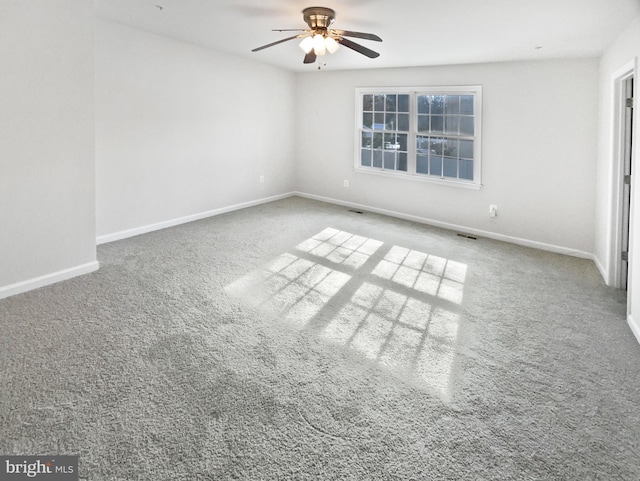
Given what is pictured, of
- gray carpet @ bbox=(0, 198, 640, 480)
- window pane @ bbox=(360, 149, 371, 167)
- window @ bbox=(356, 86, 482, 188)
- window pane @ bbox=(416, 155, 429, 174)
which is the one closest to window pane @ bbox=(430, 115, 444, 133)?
window @ bbox=(356, 86, 482, 188)

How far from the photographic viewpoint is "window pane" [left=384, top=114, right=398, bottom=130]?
21.9 feet

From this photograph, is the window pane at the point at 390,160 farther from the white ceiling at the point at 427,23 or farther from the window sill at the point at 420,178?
the white ceiling at the point at 427,23

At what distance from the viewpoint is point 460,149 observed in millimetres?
5953

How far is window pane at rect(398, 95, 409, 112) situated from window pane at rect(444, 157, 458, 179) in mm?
1076

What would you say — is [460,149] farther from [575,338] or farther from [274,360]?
[274,360]

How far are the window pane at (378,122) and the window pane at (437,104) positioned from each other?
90 centimetres

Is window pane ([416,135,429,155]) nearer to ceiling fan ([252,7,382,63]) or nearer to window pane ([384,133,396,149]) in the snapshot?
window pane ([384,133,396,149])

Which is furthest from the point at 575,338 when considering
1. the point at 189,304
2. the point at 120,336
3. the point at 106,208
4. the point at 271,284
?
the point at 106,208

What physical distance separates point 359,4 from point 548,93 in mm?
2856

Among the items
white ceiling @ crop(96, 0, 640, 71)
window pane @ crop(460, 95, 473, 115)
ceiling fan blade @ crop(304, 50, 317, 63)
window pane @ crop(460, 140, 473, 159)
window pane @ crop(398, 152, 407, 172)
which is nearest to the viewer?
white ceiling @ crop(96, 0, 640, 71)

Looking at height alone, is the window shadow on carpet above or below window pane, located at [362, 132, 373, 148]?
below

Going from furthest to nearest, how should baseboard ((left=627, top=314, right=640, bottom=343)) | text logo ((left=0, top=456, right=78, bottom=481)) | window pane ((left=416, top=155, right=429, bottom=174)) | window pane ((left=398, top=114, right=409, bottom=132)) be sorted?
window pane ((left=398, top=114, right=409, bottom=132)), window pane ((left=416, top=155, right=429, bottom=174)), baseboard ((left=627, top=314, right=640, bottom=343)), text logo ((left=0, top=456, right=78, bottom=481))

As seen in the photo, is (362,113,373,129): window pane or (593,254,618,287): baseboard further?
(362,113,373,129): window pane

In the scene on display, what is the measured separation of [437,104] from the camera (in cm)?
614
